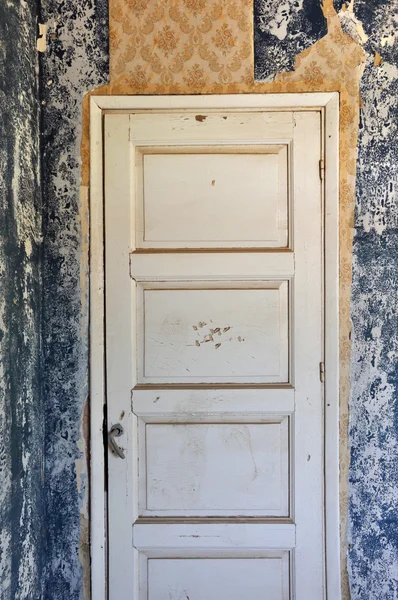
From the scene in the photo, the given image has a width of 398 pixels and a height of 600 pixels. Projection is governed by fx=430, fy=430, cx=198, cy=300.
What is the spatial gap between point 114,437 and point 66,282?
2.09ft

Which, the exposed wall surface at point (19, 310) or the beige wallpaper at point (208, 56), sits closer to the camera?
the exposed wall surface at point (19, 310)

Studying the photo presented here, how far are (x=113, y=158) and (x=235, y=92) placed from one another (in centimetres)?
54

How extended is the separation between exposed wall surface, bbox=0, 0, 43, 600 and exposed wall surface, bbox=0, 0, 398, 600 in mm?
16

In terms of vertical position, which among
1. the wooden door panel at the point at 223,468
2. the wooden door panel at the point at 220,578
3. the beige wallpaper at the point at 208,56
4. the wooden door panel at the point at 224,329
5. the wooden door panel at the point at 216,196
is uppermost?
the beige wallpaper at the point at 208,56

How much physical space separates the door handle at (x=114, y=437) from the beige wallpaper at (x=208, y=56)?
1305mm

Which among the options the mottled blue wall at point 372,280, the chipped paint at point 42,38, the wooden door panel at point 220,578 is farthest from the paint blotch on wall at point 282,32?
the wooden door panel at point 220,578

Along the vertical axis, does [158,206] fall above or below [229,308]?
above

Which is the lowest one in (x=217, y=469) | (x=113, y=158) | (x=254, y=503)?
(x=254, y=503)

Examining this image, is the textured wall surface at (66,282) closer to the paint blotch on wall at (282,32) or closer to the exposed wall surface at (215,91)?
the exposed wall surface at (215,91)

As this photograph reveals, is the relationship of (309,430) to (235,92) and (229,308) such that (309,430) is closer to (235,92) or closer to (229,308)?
(229,308)

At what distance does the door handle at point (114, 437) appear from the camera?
5.50ft

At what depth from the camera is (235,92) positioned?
166 cm

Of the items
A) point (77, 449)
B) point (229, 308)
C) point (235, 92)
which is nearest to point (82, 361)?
point (77, 449)

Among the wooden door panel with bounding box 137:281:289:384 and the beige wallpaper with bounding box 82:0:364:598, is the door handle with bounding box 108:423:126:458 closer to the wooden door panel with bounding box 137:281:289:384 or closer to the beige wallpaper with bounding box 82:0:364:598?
the wooden door panel with bounding box 137:281:289:384
